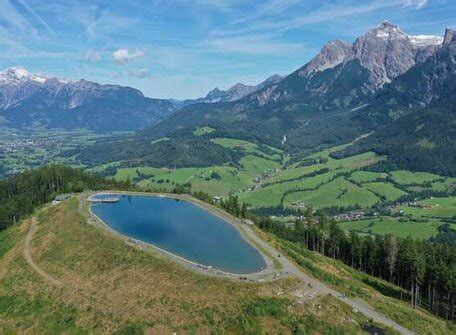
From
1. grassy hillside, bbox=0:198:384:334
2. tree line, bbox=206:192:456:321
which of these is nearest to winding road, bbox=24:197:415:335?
grassy hillside, bbox=0:198:384:334

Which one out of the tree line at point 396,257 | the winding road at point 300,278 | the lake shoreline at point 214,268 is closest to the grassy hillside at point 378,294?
the winding road at point 300,278

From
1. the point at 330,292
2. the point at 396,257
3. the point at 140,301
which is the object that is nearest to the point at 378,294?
the point at 330,292

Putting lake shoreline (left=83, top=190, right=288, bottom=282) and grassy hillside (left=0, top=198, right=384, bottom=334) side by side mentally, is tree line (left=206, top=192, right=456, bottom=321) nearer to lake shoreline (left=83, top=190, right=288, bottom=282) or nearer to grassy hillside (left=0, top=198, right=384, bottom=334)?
lake shoreline (left=83, top=190, right=288, bottom=282)

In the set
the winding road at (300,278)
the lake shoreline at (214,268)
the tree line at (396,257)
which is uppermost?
the lake shoreline at (214,268)

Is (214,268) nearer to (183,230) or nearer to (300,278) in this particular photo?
(300,278)

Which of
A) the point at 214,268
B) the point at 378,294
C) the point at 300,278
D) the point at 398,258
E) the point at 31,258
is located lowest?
the point at 378,294

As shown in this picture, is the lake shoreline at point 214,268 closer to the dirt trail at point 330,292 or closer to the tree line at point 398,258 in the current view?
the dirt trail at point 330,292
